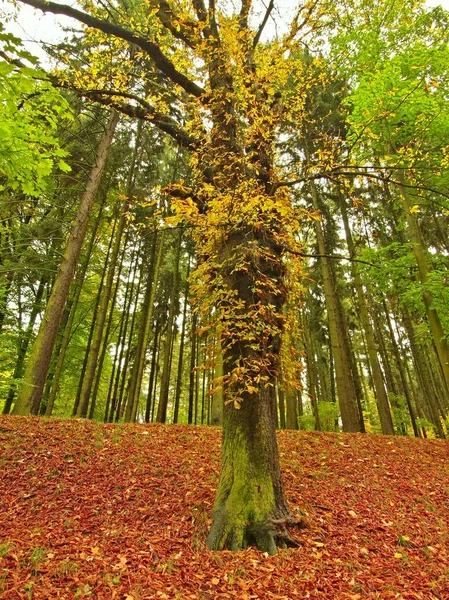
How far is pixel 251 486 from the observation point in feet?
12.3

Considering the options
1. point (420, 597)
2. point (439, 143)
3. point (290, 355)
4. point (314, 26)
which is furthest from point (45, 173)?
point (439, 143)

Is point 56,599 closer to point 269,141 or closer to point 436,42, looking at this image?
point 269,141

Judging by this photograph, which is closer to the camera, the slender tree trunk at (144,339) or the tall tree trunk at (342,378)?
the tall tree trunk at (342,378)

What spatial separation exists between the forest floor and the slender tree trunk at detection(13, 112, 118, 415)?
106 cm

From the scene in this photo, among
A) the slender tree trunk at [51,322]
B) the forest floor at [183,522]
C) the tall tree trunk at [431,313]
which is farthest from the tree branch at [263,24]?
the forest floor at [183,522]

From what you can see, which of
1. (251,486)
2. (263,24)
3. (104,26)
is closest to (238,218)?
(251,486)

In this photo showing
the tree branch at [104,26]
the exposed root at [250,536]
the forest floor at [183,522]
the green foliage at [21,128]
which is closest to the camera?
the forest floor at [183,522]

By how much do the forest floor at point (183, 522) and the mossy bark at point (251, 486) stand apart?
0.57 feet

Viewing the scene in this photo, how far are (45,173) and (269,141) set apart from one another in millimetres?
3108

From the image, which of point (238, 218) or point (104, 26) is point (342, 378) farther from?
point (104, 26)

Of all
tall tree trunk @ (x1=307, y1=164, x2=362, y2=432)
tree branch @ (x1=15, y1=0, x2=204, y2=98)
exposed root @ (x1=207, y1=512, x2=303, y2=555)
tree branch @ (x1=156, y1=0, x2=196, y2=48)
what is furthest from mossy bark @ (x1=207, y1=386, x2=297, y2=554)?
tall tree trunk @ (x1=307, y1=164, x2=362, y2=432)

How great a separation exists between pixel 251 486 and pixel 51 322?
642 cm

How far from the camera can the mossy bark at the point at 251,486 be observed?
11.5 feet

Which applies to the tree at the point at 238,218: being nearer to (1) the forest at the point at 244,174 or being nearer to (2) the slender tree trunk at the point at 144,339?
(1) the forest at the point at 244,174
